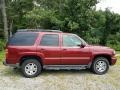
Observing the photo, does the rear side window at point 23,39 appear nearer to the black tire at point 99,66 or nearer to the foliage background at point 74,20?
the black tire at point 99,66

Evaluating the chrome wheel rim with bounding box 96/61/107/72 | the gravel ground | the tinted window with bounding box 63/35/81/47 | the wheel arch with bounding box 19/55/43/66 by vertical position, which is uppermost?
the tinted window with bounding box 63/35/81/47

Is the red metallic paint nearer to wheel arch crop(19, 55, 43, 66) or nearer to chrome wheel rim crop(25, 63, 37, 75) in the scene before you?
wheel arch crop(19, 55, 43, 66)

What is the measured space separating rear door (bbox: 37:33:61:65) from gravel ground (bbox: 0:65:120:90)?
681 mm

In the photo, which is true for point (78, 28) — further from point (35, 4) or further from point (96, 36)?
point (35, 4)

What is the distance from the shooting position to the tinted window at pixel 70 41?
1098cm

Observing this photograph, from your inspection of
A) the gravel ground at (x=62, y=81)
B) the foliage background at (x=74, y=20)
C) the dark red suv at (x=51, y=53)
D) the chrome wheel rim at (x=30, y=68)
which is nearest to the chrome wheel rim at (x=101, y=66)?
the dark red suv at (x=51, y=53)

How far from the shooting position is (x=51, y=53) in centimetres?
1069

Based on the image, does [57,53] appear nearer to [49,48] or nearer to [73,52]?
[49,48]

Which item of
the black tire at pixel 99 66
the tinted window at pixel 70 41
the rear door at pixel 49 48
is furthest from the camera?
the black tire at pixel 99 66

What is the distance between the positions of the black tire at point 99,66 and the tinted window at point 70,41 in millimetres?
1101

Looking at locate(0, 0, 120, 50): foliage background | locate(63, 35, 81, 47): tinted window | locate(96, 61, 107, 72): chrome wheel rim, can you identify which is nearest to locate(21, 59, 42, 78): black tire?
locate(63, 35, 81, 47): tinted window

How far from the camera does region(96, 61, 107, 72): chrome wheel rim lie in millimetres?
11260

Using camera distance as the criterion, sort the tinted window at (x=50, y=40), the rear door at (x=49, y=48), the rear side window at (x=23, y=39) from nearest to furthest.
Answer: the rear side window at (x=23, y=39)
the rear door at (x=49, y=48)
the tinted window at (x=50, y=40)

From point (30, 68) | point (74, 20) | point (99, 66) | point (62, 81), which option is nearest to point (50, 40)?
point (30, 68)
